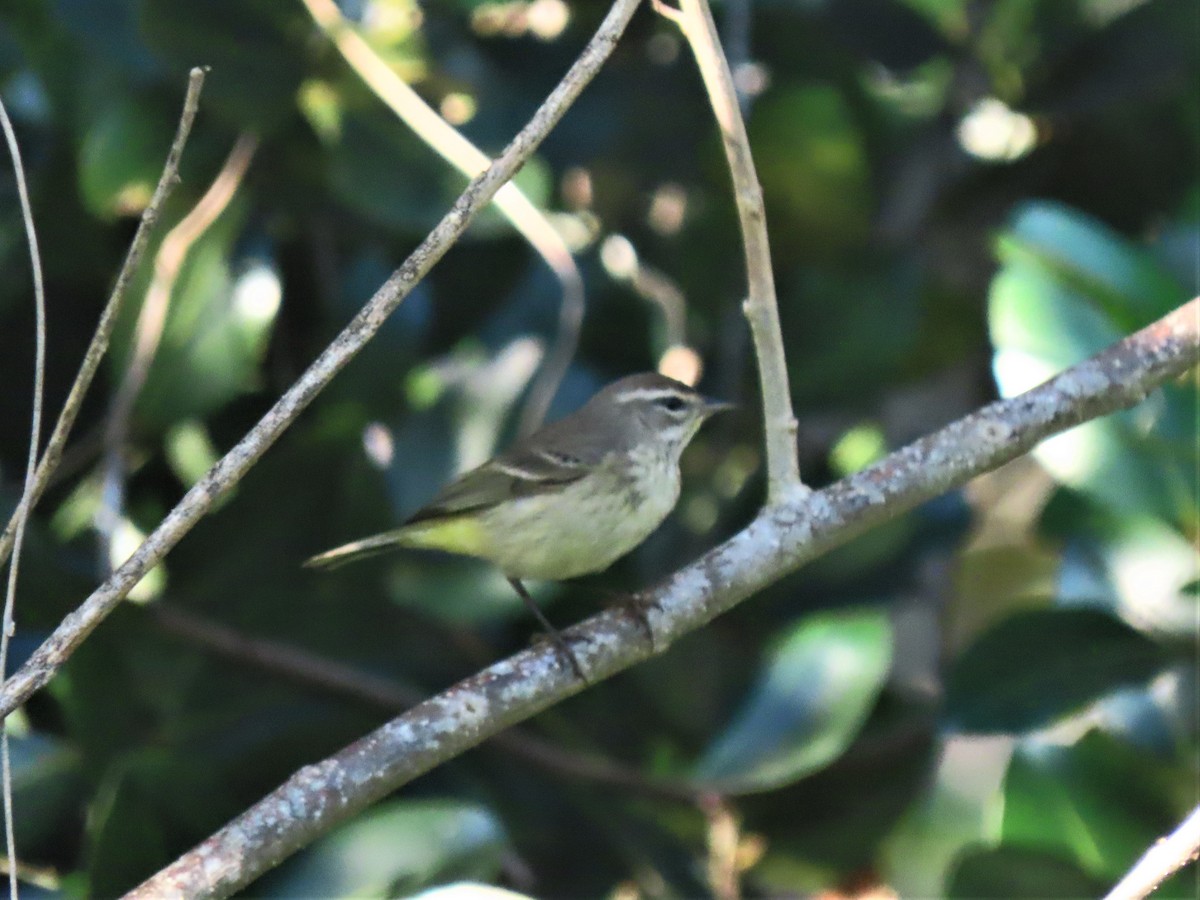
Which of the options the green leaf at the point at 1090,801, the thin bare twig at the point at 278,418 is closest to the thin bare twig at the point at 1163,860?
the green leaf at the point at 1090,801

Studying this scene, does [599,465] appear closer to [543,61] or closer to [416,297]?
[416,297]

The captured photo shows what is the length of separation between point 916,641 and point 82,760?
6.29ft

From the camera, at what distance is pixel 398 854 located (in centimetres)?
213

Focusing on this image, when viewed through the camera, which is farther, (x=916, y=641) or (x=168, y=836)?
(x=916, y=641)

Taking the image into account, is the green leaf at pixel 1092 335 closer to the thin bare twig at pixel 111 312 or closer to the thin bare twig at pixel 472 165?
the thin bare twig at pixel 472 165

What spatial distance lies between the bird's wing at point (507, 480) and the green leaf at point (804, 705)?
0.55 metres

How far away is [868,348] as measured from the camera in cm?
281

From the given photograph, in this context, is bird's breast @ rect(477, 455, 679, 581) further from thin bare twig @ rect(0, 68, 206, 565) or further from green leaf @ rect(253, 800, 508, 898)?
thin bare twig @ rect(0, 68, 206, 565)

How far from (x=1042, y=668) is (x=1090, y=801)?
222 millimetres

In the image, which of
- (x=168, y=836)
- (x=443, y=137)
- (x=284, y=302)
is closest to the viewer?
(x=168, y=836)

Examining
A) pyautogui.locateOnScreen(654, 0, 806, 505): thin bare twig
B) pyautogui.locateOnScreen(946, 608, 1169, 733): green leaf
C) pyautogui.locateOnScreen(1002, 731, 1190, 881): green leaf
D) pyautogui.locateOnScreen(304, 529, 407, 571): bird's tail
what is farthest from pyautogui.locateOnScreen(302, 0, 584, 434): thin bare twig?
pyautogui.locateOnScreen(1002, 731, 1190, 881): green leaf

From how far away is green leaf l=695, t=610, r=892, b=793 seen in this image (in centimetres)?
243

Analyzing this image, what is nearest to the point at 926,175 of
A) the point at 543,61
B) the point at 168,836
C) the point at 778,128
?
the point at 778,128

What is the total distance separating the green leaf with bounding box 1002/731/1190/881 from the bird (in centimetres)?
78
